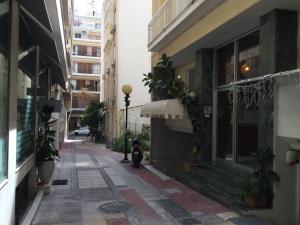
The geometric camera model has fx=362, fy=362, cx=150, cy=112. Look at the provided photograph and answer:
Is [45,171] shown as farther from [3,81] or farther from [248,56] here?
[248,56]

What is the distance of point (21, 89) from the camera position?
8.18 m

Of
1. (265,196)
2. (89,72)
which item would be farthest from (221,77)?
(89,72)

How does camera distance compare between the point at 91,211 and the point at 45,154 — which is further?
the point at 45,154

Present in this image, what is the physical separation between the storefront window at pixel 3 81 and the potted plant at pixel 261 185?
4588 millimetres

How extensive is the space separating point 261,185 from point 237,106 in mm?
3462

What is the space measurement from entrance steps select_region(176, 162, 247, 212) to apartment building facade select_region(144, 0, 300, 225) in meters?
0.10

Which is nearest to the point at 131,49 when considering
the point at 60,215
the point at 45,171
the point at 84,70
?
the point at 45,171

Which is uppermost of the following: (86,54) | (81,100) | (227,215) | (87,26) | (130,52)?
(87,26)

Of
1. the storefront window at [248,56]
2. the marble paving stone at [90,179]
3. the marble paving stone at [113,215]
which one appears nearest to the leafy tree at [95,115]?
the marble paving stone at [90,179]

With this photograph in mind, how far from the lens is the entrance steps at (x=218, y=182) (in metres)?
7.91

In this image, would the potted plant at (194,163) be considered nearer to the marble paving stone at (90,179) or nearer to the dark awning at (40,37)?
the marble paving stone at (90,179)

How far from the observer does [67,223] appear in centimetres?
693

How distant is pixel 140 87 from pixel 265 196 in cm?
2468

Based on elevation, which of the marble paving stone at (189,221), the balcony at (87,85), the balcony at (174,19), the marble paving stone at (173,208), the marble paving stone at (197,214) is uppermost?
the balcony at (87,85)
